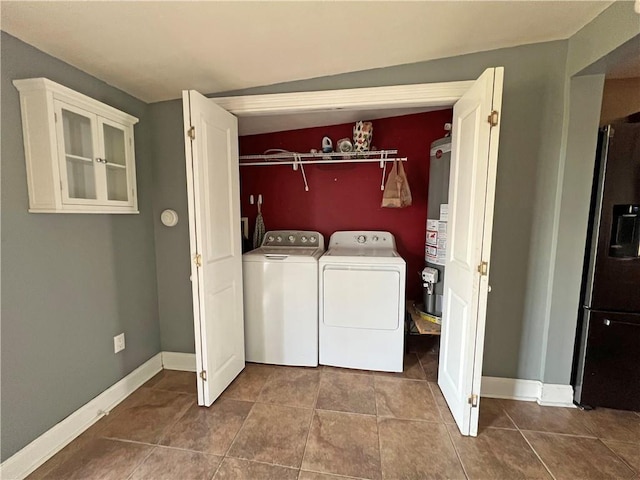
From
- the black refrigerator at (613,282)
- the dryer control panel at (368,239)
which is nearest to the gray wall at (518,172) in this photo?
the black refrigerator at (613,282)

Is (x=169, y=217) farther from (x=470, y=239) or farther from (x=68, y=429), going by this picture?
(x=470, y=239)

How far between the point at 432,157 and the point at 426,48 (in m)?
0.91

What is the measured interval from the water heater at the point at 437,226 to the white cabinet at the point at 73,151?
223 centimetres

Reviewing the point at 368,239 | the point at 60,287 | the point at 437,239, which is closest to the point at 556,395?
the point at 437,239

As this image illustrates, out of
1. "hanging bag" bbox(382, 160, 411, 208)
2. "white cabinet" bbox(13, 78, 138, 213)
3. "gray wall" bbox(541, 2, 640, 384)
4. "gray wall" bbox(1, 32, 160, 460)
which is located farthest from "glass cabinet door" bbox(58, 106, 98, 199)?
"gray wall" bbox(541, 2, 640, 384)

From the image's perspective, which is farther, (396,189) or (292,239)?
(292,239)

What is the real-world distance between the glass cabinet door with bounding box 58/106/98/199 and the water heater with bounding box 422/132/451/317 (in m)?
2.34

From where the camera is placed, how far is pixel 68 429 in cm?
164

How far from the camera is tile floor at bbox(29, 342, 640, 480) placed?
4.80 feet

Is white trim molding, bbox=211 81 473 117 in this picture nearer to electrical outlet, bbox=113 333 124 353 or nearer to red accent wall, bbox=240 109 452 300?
red accent wall, bbox=240 109 452 300

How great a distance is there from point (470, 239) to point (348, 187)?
1457 millimetres

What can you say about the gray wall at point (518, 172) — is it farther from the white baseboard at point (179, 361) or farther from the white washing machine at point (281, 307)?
the white baseboard at point (179, 361)

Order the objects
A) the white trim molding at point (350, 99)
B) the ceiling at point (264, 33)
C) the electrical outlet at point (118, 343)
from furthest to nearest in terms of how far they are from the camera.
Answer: the electrical outlet at point (118, 343), the white trim molding at point (350, 99), the ceiling at point (264, 33)

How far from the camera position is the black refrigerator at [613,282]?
1708mm
